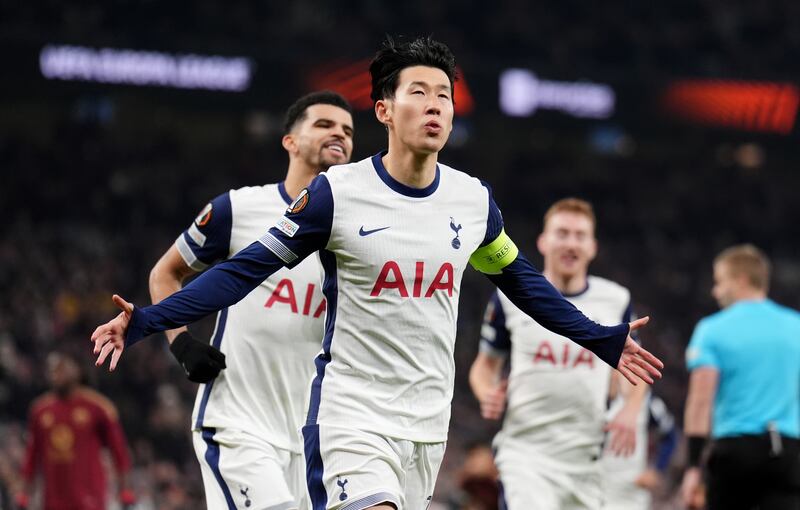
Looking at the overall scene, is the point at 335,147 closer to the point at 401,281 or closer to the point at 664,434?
the point at 401,281

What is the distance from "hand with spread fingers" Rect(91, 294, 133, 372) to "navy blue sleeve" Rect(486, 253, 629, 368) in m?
1.54

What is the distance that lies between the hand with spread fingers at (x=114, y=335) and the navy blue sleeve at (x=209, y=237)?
1.57 metres

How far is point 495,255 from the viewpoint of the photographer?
4.82 meters

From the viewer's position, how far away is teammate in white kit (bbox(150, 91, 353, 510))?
207 inches

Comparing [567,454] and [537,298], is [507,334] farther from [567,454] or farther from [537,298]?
[537,298]

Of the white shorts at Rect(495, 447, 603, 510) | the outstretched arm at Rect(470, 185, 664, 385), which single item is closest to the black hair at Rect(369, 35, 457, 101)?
the outstretched arm at Rect(470, 185, 664, 385)

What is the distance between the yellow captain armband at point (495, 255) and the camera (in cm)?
480

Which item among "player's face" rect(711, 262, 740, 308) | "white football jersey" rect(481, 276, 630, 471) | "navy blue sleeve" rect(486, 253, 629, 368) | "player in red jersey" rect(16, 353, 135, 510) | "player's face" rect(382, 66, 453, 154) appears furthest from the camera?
"player in red jersey" rect(16, 353, 135, 510)

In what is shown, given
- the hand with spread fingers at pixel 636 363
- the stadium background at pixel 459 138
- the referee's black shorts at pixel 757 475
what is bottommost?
the referee's black shorts at pixel 757 475

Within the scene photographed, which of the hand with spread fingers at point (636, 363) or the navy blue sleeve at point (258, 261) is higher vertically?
the navy blue sleeve at point (258, 261)

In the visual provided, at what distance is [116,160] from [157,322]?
21384 millimetres

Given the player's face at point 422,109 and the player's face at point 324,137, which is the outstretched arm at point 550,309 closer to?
the player's face at point 422,109

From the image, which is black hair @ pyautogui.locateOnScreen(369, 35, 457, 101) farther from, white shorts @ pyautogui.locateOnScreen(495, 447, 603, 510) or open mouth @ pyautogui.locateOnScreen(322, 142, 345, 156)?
white shorts @ pyautogui.locateOnScreen(495, 447, 603, 510)

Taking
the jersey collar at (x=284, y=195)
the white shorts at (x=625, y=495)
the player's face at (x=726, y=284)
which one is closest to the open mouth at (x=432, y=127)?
the jersey collar at (x=284, y=195)
